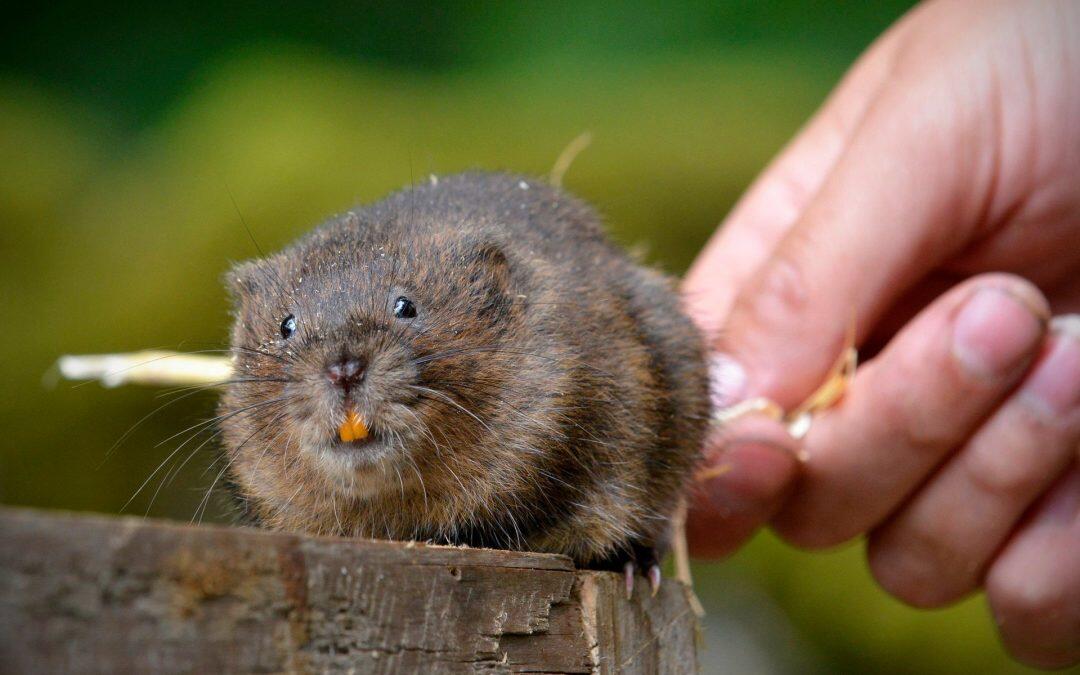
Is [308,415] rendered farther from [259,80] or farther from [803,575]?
[259,80]

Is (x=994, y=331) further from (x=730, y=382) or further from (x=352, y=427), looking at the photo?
(x=352, y=427)

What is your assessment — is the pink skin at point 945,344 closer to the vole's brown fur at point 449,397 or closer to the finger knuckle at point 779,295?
the finger knuckle at point 779,295

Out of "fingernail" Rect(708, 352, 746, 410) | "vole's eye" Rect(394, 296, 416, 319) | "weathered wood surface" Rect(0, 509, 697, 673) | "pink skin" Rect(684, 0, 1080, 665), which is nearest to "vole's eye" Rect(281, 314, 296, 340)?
"vole's eye" Rect(394, 296, 416, 319)

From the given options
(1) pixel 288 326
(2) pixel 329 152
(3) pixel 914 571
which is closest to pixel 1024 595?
(3) pixel 914 571

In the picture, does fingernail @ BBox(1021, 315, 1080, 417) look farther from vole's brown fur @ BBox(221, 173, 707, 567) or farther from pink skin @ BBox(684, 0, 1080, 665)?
vole's brown fur @ BBox(221, 173, 707, 567)

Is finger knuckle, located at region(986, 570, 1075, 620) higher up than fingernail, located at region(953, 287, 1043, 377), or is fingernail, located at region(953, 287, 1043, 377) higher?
fingernail, located at region(953, 287, 1043, 377)
